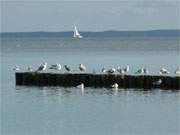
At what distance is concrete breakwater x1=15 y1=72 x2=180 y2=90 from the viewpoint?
3638cm

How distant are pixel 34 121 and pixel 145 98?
7988 mm

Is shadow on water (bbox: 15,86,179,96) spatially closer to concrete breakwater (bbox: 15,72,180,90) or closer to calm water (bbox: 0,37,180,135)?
calm water (bbox: 0,37,180,135)

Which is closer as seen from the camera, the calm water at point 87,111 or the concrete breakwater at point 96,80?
the calm water at point 87,111

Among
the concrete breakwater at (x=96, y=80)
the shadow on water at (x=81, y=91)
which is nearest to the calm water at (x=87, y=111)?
the shadow on water at (x=81, y=91)

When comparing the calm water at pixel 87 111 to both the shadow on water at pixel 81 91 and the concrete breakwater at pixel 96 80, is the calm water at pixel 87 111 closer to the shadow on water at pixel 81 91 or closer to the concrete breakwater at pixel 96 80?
the shadow on water at pixel 81 91

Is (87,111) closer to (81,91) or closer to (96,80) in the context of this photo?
(81,91)

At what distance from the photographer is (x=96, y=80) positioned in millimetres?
37969

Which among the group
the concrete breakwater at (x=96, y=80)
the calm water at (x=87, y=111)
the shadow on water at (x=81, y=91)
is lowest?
the calm water at (x=87, y=111)

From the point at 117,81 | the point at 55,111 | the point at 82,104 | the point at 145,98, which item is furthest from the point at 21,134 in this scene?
the point at 117,81

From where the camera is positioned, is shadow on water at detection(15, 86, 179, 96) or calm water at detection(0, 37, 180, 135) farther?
shadow on water at detection(15, 86, 179, 96)

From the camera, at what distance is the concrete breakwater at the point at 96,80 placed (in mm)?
36375

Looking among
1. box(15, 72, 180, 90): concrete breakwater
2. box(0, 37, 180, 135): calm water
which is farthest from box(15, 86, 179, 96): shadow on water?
box(15, 72, 180, 90): concrete breakwater

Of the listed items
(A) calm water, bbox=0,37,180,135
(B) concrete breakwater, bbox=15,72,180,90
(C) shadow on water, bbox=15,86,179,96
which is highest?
(B) concrete breakwater, bbox=15,72,180,90

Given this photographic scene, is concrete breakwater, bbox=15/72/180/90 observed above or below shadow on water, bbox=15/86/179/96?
above
